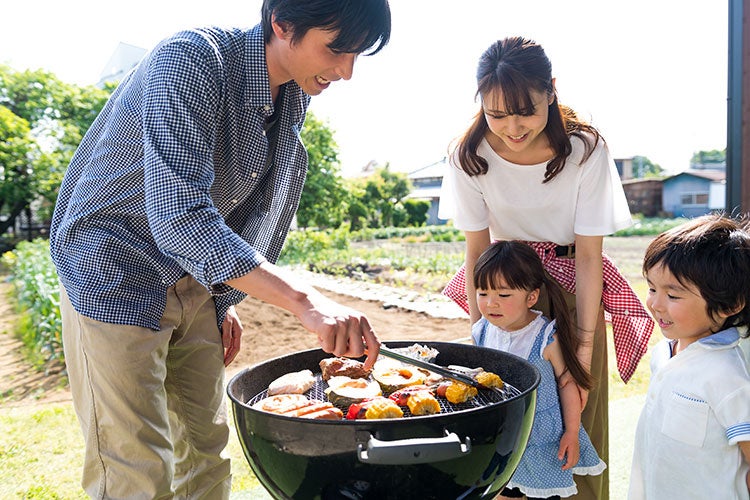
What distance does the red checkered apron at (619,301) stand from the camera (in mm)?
2031

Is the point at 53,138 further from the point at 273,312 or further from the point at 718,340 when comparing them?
the point at 718,340

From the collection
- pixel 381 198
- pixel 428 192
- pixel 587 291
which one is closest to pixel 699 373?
pixel 587 291

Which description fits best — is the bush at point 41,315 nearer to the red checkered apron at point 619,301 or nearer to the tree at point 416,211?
the red checkered apron at point 619,301

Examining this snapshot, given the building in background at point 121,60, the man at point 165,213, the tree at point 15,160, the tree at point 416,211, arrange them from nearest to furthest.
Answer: the man at point 165,213 → the tree at point 15,160 → the building in background at point 121,60 → the tree at point 416,211

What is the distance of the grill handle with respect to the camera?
1098mm

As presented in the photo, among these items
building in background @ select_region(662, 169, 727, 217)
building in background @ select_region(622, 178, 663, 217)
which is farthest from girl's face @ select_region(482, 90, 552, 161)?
building in background @ select_region(662, 169, 727, 217)

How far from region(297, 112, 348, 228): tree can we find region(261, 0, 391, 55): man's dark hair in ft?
39.8

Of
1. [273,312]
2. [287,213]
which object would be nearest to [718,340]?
[287,213]

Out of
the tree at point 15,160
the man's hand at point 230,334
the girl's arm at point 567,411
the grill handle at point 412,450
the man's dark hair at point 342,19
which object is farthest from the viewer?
the tree at point 15,160

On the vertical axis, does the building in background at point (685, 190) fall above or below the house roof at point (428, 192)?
below

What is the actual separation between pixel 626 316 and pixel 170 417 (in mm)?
1563

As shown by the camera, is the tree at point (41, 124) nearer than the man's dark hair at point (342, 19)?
No

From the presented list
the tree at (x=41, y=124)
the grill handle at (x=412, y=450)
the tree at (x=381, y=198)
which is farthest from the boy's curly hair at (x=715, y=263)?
the tree at (x=381, y=198)

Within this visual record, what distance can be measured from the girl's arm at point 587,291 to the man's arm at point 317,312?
0.98m
